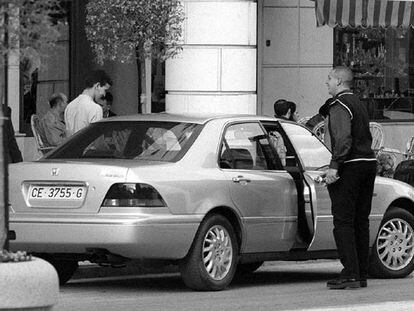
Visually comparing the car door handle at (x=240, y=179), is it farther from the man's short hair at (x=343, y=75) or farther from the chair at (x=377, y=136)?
the chair at (x=377, y=136)

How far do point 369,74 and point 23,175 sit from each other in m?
11.4

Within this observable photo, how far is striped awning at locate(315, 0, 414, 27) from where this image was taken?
64.6 feet

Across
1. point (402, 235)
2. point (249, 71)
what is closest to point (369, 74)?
point (249, 71)

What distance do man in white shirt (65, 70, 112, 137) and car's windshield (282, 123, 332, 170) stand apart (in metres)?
2.77

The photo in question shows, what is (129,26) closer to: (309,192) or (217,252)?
(309,192)

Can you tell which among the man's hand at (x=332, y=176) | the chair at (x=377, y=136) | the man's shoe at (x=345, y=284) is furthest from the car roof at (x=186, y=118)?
the chair at (x=377, y=136)

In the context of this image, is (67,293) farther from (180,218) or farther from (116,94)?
(116,94)

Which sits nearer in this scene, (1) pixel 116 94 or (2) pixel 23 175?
(2) pixel 23 175

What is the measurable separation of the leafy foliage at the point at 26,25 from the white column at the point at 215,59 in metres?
11.4

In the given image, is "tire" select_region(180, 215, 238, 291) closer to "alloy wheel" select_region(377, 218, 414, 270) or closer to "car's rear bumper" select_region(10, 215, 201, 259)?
"car's rear bumper" select_region(10, 215, 201, 259)

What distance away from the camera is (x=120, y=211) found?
37.7 ft

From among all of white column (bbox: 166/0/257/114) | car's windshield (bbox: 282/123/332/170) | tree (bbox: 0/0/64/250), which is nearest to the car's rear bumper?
car's windshield (bbox: 282/123/332/170)

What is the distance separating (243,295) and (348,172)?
1.41 metres

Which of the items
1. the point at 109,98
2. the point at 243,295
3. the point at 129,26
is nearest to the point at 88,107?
the point at 129,26
